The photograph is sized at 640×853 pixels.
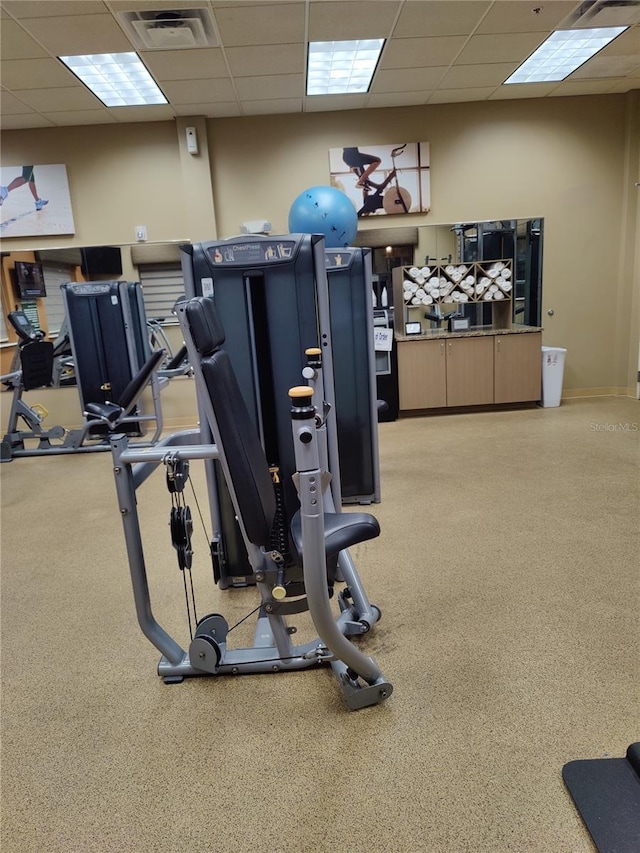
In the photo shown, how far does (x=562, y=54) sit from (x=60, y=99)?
4410mm

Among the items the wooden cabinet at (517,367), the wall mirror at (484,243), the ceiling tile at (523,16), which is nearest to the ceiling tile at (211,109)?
the wall mirror at (484,243)

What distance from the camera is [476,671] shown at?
1934mm

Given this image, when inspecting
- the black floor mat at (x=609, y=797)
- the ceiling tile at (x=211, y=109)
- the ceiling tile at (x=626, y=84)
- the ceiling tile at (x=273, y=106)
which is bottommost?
the black floor mat at (x=609, y=797)

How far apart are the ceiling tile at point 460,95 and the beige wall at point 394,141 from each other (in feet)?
0.31

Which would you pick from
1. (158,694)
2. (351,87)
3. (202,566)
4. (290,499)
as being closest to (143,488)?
(202,566)

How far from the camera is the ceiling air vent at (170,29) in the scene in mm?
3648

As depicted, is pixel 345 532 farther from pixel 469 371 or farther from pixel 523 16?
pixel 469 371

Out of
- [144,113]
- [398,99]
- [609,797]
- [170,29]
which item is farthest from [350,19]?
[609,797]

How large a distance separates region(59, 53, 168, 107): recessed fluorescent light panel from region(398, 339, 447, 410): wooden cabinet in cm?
327

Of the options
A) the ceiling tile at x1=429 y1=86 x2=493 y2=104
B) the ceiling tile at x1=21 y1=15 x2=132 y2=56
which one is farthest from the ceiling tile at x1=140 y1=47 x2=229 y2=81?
the ceiling tile at x1=429 y1=86 x2=493 y2=104

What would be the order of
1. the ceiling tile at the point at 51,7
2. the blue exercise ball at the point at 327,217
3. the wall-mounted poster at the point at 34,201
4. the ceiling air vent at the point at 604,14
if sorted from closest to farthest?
the ceiling tile at the point at 51,7
the blue exercise ball at the point at 327,217
the ceiling air vent at the point at 604,14
the wall-mounted poster at the point at 34,201

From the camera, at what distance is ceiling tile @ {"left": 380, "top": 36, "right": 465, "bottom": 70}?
13.9 ft

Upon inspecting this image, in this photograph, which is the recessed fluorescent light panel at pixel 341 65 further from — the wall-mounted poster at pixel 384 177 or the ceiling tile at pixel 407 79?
the wall-mounted poster at pixel 384 177

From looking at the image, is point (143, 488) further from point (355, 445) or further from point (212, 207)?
point (212, 207)
